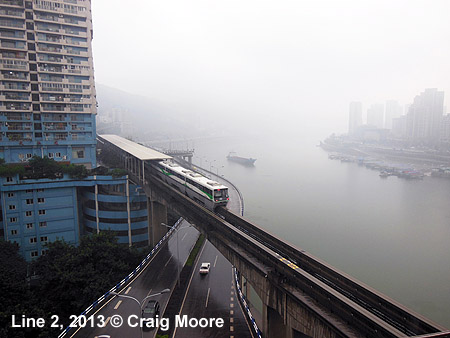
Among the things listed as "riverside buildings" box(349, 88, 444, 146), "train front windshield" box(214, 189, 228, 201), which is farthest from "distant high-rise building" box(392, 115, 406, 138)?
"train front windshield" box(214, 189, 228, 201)

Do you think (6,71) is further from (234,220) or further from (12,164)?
(234,220)

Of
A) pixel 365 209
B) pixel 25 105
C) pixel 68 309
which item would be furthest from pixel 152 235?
pixel 365 209

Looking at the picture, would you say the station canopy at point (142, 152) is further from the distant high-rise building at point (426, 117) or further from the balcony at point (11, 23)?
the distant high-rise building at point (426, 117)

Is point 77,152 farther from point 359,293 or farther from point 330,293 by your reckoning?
point 359,293

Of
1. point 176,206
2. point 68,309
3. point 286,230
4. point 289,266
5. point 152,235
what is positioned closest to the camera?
point 289,266

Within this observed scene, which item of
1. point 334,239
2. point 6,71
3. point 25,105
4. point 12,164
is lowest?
point 334,239

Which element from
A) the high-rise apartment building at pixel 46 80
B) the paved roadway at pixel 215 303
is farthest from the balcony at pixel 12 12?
the paved roadway at pixel 215 303

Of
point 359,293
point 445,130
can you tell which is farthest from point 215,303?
point 445,130
